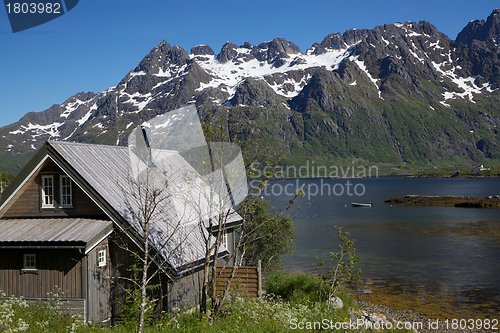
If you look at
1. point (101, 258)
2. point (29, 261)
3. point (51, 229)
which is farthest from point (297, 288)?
point (29, 261)

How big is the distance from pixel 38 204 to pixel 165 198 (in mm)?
7012

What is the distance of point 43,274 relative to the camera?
50.9ft

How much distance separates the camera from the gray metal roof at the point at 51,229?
15039 mm

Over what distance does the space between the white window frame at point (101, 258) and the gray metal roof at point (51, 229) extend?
1091mm

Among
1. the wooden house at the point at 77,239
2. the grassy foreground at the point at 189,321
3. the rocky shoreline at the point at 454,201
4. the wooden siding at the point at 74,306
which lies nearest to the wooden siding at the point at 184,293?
the wooden house at the point at 77,239

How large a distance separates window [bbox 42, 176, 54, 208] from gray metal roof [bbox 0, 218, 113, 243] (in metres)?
0.76

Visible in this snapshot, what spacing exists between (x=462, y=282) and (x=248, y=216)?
24.8m

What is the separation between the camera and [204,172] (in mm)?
15484

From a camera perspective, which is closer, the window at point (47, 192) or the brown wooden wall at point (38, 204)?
the brown wooden wall at point (38, 204)

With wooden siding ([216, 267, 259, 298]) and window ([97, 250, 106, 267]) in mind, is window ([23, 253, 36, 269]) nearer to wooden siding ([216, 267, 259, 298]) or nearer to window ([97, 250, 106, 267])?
window ([97, 250, 106, 267])

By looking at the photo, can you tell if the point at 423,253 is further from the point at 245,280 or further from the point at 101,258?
the point at 101,258

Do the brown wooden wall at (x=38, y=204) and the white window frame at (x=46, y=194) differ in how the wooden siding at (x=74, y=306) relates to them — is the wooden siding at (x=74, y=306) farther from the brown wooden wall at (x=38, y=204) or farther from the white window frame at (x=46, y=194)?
the white window frame at (x=46, y=194)

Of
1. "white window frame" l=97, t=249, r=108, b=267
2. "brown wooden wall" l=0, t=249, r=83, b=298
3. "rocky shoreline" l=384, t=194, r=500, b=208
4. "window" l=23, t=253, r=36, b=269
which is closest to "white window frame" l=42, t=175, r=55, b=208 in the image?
"brown wooden wall" l=0, t=249, r=83, b=298

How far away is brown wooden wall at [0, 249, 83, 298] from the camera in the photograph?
15.2 meters
